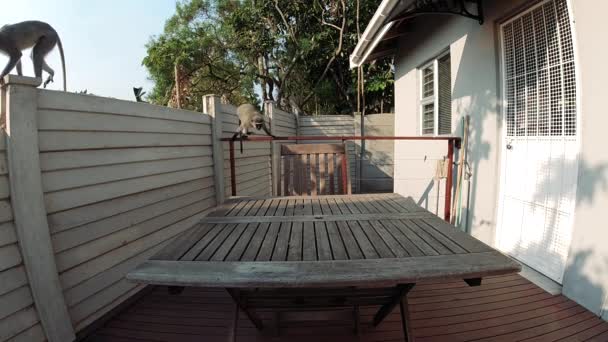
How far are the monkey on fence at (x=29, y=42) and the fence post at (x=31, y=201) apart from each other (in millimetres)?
104

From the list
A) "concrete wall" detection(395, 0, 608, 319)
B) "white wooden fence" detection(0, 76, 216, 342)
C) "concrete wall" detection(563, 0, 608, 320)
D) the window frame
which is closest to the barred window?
the window frame

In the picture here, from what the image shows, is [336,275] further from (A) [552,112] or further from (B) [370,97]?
(B) [370,97]

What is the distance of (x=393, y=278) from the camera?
2.99ft

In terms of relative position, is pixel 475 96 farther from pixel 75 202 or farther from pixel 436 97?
pixel 75 202

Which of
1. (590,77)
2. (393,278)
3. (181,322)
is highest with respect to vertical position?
(590,77)

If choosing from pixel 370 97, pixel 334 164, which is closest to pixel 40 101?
pixel 334 164

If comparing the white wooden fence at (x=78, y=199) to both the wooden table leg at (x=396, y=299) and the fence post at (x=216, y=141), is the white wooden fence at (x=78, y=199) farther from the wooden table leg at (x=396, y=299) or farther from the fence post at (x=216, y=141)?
the wooden table leg at (x=396, y=299)

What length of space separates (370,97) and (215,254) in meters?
8.74

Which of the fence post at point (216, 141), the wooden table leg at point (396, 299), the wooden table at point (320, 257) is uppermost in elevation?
the fence post at point (216, 141)

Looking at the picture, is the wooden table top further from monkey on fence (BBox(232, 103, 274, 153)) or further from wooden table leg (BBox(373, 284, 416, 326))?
monkey on fence (BBox(232, 103, 274, 153))

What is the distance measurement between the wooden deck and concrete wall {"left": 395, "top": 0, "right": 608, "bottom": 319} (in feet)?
0.78

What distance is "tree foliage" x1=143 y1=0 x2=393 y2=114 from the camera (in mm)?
7902

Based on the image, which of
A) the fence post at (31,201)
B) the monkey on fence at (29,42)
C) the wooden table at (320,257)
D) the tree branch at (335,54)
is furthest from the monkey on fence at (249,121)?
the tree branch at (335,54)

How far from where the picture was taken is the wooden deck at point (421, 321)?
1.57 m
